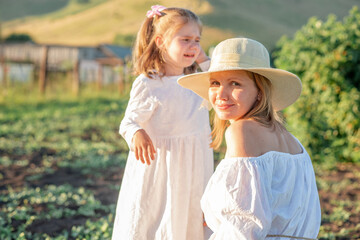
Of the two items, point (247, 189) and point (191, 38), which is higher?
point (191, 38)

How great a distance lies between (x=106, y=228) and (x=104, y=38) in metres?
27.6

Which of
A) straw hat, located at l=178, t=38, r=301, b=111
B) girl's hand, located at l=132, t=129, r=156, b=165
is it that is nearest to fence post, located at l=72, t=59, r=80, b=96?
girl's hand, located at l=132, t=129, r=156, b=165

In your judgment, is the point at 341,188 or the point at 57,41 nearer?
the point at 341,188

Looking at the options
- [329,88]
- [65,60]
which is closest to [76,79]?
[65,60]

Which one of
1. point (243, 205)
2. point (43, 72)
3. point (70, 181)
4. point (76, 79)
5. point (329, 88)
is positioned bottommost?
point (70, 181)

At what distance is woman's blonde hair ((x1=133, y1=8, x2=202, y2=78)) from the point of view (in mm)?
2811

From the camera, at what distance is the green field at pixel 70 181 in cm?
409

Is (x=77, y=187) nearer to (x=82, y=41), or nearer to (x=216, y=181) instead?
(x=216, y=181)

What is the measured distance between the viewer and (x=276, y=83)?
6.81 ft

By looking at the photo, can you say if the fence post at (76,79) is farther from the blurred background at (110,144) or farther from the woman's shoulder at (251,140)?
the woman's shoulder at (251,140)

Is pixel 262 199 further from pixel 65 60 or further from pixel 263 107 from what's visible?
pixel 65 60

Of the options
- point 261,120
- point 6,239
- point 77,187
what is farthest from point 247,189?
point 77,187

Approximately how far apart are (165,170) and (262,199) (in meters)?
1.08

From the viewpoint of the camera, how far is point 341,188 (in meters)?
5.65
